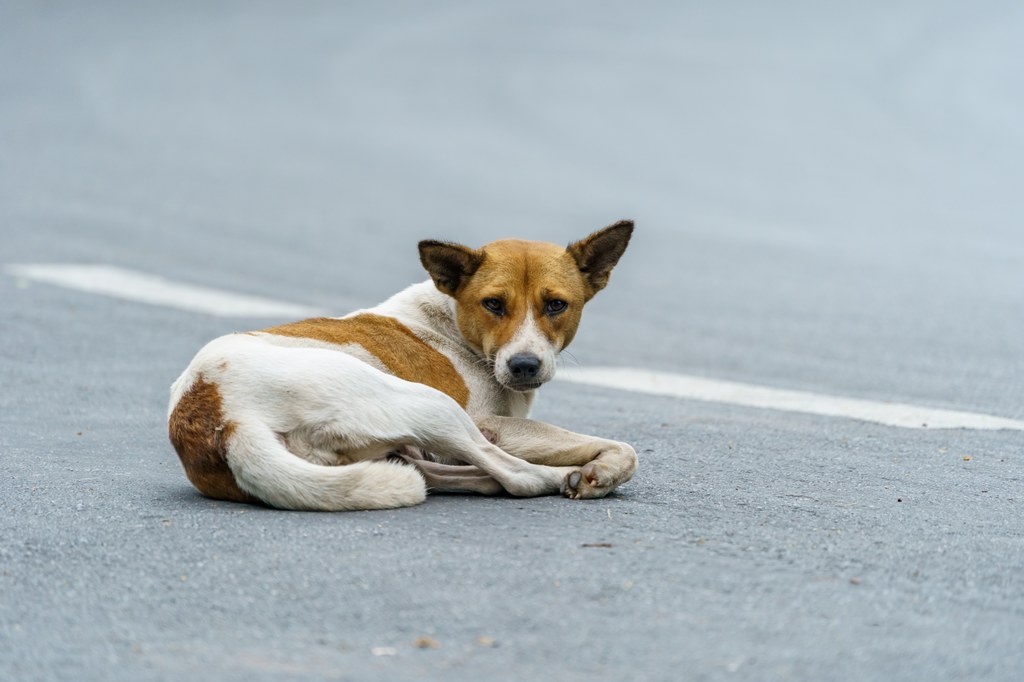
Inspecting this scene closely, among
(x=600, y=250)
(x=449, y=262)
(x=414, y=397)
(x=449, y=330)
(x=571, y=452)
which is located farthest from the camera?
(x=600, y=250)

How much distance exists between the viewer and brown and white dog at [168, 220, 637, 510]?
5625 mm

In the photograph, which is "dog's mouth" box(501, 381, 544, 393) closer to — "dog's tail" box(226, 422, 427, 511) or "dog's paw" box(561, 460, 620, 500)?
"dog's paw" box(561, 460, 620, 500)

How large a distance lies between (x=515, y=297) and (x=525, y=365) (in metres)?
0.37

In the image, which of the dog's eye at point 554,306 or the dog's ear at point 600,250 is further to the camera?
the dog's ear at point 600,250

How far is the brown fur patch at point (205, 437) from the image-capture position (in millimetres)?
5633

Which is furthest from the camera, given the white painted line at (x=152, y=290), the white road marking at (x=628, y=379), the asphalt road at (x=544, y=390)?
the white painted line at (x=152, y=290)

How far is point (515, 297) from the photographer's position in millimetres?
6430

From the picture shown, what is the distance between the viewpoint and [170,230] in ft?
51.7

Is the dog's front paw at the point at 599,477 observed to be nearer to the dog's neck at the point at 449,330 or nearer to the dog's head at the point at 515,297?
the dog's head at the point at 515,297

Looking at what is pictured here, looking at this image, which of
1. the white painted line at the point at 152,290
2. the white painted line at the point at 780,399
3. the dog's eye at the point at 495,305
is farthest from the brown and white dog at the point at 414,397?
the white painted line at the point at 152,290

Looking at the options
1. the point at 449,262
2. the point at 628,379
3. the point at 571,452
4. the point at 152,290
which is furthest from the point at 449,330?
the point at 152,290

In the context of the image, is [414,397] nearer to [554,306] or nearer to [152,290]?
[554,306]

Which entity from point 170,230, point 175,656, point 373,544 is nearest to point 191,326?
point 170,230

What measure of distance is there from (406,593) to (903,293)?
1031 centimetres
